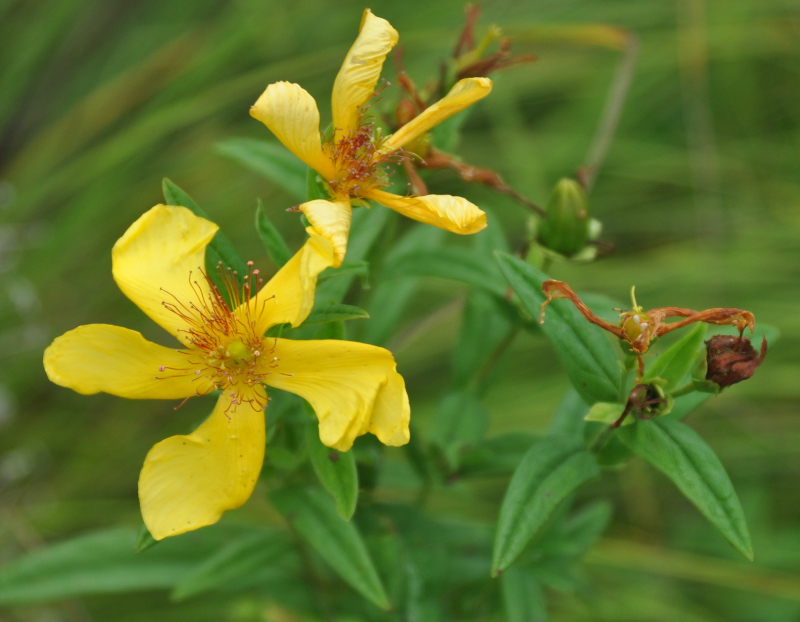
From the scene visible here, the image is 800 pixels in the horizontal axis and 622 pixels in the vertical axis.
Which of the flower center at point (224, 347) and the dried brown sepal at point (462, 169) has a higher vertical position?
the dried brown sepal at point (462, 169)

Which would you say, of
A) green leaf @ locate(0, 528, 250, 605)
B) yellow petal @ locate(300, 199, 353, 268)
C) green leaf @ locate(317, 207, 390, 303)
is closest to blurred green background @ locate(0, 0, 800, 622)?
green leaf @ locate(0, 528, 250, 605)

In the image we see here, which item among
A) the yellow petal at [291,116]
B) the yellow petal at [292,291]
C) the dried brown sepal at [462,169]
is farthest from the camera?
the dried brown sepal at [462,169]

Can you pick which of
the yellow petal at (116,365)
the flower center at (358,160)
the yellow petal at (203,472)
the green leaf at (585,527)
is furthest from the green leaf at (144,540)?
the green leaf at (585,527)

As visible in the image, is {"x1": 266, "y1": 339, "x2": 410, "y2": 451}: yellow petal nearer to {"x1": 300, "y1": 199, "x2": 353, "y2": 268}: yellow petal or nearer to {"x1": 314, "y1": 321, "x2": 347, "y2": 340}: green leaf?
{"x1": 314, "y1": 321, "x2": 347, "y2": 340}: green leaf

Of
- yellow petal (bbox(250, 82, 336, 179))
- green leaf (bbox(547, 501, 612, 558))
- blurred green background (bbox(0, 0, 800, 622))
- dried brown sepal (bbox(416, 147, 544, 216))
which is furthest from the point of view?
blurred green background (bbox(0, 0, 800, 622))

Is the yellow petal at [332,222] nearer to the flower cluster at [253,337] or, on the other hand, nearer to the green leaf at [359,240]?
the flower cluster at [253,337]

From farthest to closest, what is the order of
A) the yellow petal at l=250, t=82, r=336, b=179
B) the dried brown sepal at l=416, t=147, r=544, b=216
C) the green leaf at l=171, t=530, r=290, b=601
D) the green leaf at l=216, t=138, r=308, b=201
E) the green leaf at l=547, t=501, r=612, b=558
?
1. the green leaf at l=547, t=501, r=612, b=558
2. the green leaf at l=216, t=138, r=308, b=201
3. the green leaf at l=171, t=530, r=290, b=601
4. the dried brown sepal at l=416, t=147, r=544, b=216
5. the yellow petal at l=250, t=82, r=336, b=179

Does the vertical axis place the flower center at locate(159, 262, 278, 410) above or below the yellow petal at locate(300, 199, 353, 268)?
below
